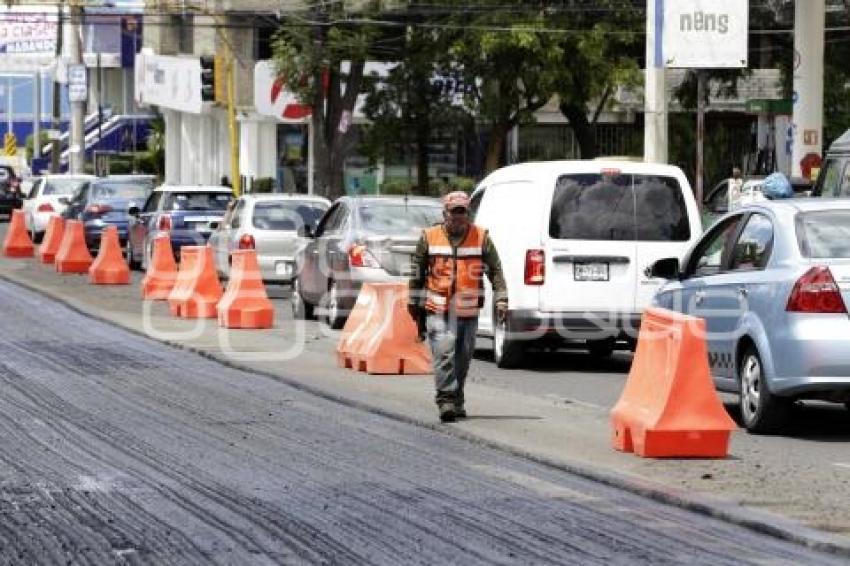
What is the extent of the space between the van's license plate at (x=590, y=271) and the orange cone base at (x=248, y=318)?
19.5ft

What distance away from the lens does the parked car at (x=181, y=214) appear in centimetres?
3366

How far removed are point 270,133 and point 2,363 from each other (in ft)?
149

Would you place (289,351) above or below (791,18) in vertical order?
below

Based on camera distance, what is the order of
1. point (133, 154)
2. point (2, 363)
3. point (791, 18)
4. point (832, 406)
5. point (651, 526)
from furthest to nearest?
point (133, 154) → point (791, 18) → point (2, 363) → point (832, 406) → point (651, 526)

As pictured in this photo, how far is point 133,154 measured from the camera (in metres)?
86.8

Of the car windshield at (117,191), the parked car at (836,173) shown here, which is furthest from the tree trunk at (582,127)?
the parked car at (836,173)

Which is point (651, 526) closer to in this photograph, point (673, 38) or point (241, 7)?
point (673, 38)

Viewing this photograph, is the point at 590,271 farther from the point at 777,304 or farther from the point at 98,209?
the point at 98,209

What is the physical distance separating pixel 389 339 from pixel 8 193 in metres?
45.9

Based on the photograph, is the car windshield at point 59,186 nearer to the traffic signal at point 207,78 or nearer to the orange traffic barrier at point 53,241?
the traffic signal at point 207,78

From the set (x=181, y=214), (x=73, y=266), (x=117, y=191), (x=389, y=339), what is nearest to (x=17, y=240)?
(x=117, y=191)

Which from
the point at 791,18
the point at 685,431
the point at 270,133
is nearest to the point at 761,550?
the point at 685,431

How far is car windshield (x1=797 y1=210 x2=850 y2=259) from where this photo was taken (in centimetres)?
1370

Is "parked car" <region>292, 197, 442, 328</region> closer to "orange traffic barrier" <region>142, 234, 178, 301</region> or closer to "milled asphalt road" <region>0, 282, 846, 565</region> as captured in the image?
"orange traffic barrier" <region>142, 234, 178, 301</region>
